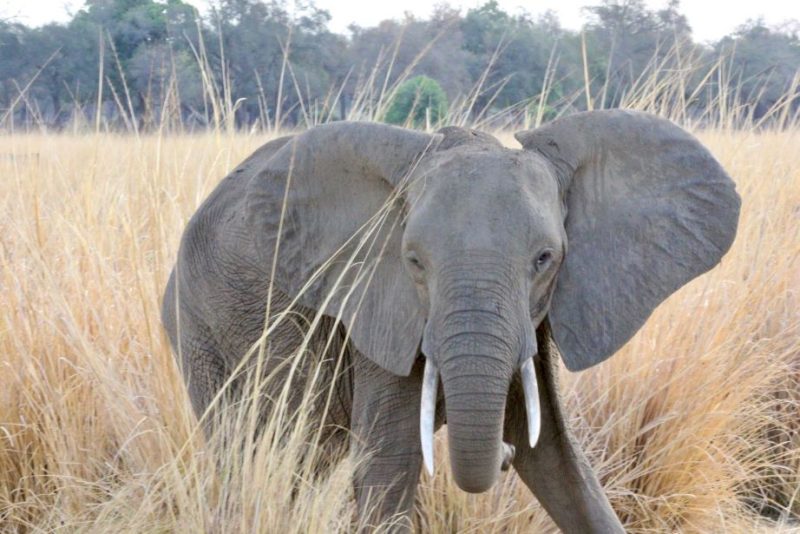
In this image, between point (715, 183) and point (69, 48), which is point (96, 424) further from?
point (69, 48)

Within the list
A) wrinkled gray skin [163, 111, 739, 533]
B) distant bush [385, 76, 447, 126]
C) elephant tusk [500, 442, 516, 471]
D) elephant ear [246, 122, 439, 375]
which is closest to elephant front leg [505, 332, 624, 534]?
wrinkled gray skin [163, 111, 739, 533]

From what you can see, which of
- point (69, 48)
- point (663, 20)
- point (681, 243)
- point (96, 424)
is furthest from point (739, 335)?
point (69, 48)

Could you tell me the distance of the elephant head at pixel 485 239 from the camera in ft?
7.84

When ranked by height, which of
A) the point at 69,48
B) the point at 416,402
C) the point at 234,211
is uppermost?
the point at 234,211

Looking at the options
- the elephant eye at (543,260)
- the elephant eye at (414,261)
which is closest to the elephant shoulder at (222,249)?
the elephant eye at (414,261)

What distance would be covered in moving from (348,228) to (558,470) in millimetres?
750

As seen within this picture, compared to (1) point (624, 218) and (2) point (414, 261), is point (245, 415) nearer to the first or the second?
(2) point (414, 261)

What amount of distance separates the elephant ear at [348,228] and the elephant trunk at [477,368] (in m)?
0.29

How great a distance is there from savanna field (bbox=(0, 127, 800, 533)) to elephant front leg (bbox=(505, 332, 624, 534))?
0.40 metres

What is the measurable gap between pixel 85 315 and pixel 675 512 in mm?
1842

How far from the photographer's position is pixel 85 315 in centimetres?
370

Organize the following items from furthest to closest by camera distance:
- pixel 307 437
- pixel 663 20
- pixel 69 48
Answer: pixel 69 48, pixel 663 20, pixel 307 437

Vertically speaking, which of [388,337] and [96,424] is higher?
[388,337]

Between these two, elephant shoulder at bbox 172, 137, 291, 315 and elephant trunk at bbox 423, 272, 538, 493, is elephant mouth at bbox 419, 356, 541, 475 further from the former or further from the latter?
elephant shoulder at bbox 172, 137, 291, 315
